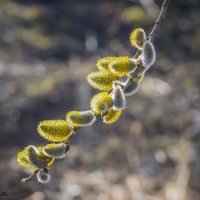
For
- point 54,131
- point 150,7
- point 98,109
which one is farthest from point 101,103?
point 150,7

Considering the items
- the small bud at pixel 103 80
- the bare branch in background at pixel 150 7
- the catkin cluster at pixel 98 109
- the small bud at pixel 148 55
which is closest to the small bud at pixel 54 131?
the catkin cluster at pixel 98 109

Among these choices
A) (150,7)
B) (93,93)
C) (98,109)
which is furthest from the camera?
(150,7)

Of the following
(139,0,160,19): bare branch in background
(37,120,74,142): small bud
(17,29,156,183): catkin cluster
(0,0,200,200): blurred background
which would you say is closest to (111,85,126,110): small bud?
(17,29,156,183): catkin cluster

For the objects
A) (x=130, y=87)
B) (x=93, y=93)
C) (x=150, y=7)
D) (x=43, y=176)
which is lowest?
(x=43, y=176)

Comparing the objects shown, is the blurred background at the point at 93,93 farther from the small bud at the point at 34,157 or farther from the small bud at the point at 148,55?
the small bud at the point at 148,55

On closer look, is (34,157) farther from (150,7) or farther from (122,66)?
(150,7)

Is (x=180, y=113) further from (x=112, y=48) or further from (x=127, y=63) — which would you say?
(x=127, y=63)

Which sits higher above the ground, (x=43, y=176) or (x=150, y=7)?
(x=150, y=7)
